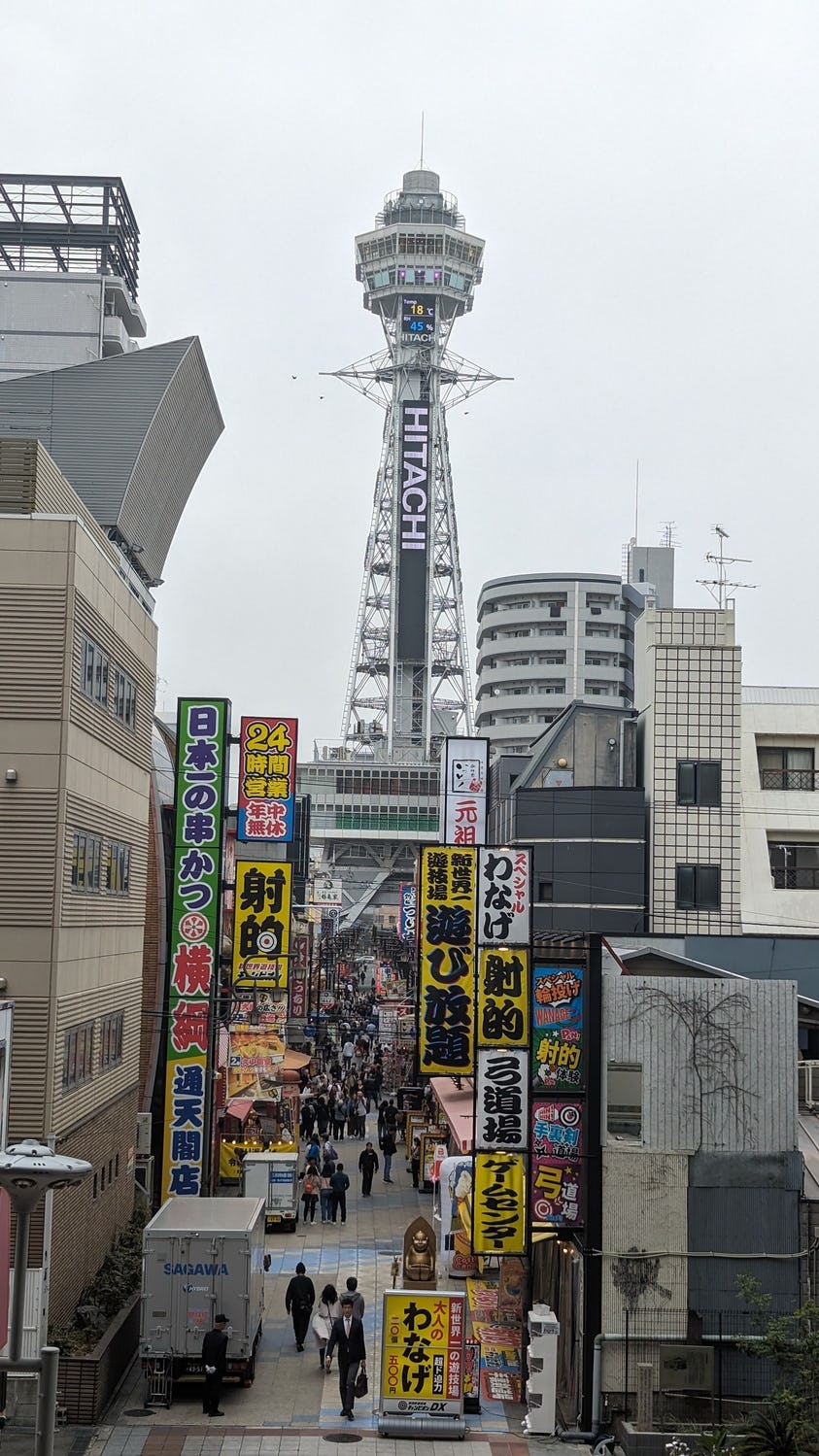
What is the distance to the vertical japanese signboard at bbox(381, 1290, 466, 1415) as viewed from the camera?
18641mm

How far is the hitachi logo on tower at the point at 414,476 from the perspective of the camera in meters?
151

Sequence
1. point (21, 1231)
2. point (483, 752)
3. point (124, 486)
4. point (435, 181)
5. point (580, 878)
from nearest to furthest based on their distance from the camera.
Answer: point (21, 1231) → point (483, 752) → point (580, 878) → point (124, 486) → point (435, 181)

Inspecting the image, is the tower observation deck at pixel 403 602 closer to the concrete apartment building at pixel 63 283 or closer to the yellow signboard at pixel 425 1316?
the concrete apartment building at pixel 63 283

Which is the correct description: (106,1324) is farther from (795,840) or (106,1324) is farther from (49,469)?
(795,840)

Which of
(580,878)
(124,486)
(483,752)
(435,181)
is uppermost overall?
(435,181)

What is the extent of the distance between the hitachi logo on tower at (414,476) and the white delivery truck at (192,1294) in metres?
134

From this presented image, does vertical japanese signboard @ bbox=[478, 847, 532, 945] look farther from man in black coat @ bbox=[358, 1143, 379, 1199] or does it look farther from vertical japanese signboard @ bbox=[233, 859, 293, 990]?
man in black coat @ bbox=[358, 1143, 379, 1199]

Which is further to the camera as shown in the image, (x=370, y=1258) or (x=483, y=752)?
(x=483, y=752)

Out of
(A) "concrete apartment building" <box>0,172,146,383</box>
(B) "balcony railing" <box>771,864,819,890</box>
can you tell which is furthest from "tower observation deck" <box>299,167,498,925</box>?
(B) "balcony railing" <box>771,864,819,890</box>

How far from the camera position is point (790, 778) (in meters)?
45.4

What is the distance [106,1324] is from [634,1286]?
7186 mm

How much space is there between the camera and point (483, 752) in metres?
41.4

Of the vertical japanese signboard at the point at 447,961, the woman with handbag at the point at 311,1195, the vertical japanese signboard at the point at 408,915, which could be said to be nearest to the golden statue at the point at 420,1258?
the vertical japanese signboard at the point at 447,961

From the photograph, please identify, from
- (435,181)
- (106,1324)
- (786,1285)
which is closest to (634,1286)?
(786,1285)
